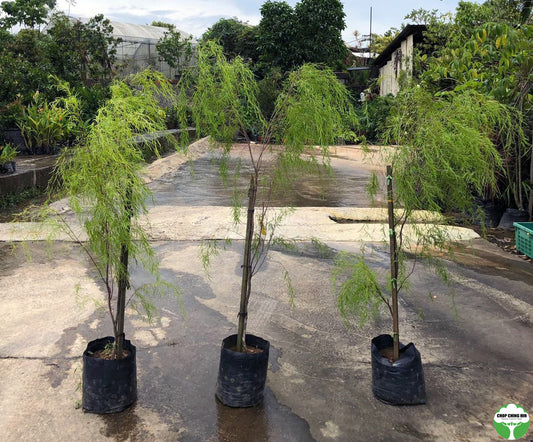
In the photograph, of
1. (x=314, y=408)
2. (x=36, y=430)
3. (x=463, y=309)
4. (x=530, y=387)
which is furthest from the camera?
(x=463, y=309)

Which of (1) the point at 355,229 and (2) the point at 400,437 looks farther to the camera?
(1) the point at 355,229

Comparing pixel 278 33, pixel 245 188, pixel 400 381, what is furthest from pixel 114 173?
pixel 278 33

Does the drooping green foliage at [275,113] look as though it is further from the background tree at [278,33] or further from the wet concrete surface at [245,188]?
the background tree at [278,33]

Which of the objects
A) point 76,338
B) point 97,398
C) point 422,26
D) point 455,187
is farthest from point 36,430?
point 422,26

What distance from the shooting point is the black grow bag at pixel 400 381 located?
348 centimetres

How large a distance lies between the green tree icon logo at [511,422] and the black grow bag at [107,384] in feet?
7.38

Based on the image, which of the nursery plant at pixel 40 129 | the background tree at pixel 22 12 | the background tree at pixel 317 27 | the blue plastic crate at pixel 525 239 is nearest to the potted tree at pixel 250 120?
the blue plastic crate at pixel 525 239

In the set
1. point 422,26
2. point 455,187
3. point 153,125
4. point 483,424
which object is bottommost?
point 483,424

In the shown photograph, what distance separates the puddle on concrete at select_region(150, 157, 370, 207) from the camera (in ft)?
33.7

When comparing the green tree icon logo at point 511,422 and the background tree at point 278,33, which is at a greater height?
the background tree at point 278,33

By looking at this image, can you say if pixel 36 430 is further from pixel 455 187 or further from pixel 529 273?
pixel 529 273

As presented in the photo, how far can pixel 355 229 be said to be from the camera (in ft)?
25.9

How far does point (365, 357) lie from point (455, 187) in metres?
1.50

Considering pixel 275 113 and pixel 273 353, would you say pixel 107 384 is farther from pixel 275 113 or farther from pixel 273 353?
pixel 275 113
